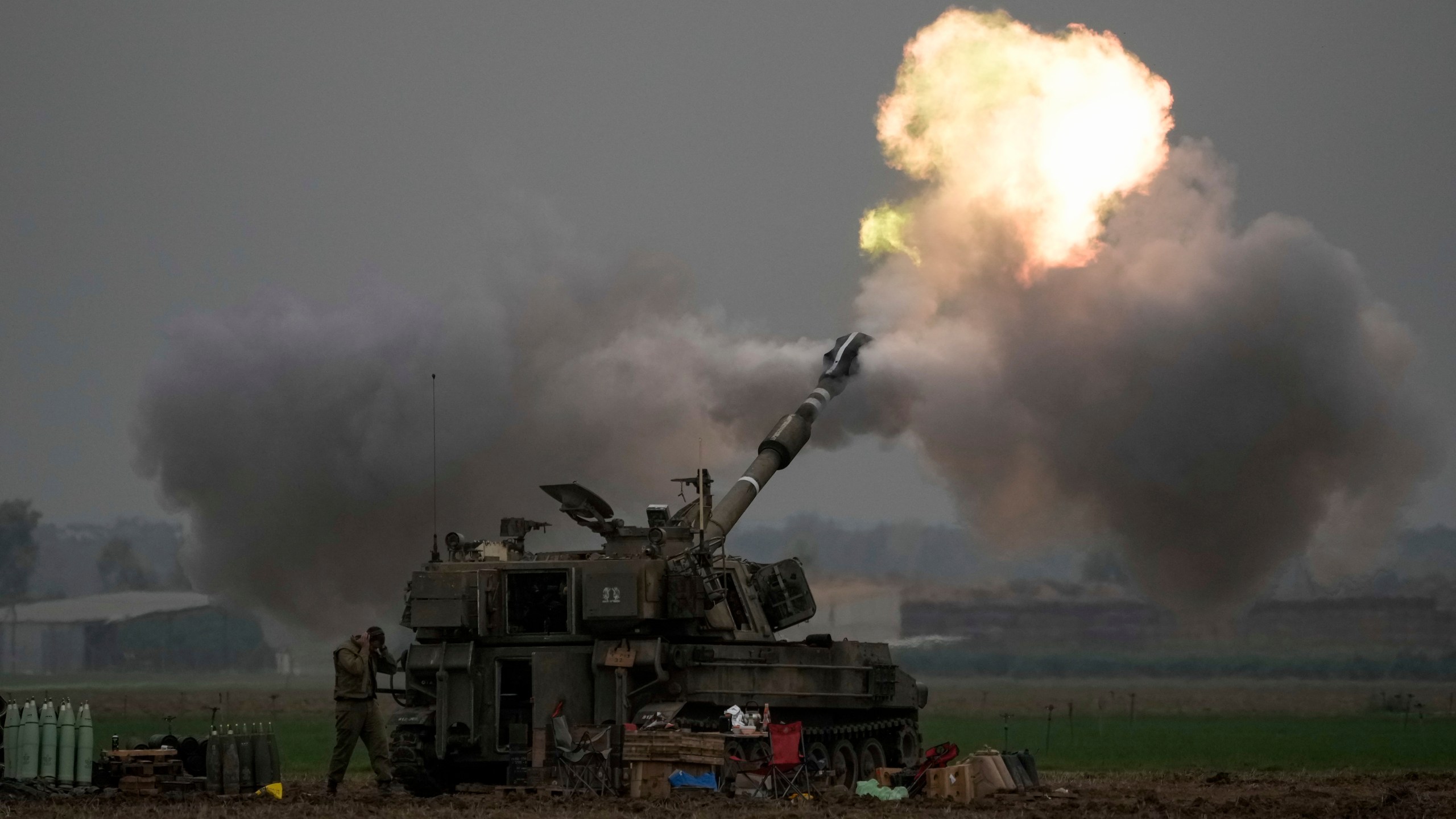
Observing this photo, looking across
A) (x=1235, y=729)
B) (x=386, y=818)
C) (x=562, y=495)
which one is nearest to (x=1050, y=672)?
(x=1235, y=729)

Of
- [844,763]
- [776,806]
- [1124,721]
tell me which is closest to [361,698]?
[776,806]

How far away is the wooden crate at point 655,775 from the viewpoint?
24.9 m

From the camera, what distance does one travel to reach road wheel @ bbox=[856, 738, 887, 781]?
29.6 metres

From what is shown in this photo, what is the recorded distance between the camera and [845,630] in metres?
58.4

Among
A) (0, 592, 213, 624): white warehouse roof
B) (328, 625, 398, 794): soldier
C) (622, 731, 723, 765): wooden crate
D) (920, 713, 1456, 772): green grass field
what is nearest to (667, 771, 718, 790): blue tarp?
(622, 731, 723, 765): wooden crate

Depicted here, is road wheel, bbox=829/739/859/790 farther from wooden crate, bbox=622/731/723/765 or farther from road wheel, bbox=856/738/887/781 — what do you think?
wooden crate, bbox=622/731/723/765

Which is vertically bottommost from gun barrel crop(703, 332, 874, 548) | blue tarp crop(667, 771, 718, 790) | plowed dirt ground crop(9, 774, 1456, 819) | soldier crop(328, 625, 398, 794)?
plowed dirt ground crop(9, 774, 1456, 819)

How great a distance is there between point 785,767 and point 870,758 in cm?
451

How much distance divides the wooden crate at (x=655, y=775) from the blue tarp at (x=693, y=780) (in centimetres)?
3

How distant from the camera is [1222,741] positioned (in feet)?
149

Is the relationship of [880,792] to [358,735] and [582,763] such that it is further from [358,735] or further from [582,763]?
[358,735]

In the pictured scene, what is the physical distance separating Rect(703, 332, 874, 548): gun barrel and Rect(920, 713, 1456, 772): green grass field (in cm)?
756

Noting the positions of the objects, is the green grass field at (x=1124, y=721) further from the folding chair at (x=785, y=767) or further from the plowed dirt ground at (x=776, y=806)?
the folding chair at (x=785, y=767)

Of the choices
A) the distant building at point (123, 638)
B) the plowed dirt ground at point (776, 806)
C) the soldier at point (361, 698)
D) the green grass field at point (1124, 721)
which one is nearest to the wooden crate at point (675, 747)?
the plowed dirt ground at point (776, 806)
